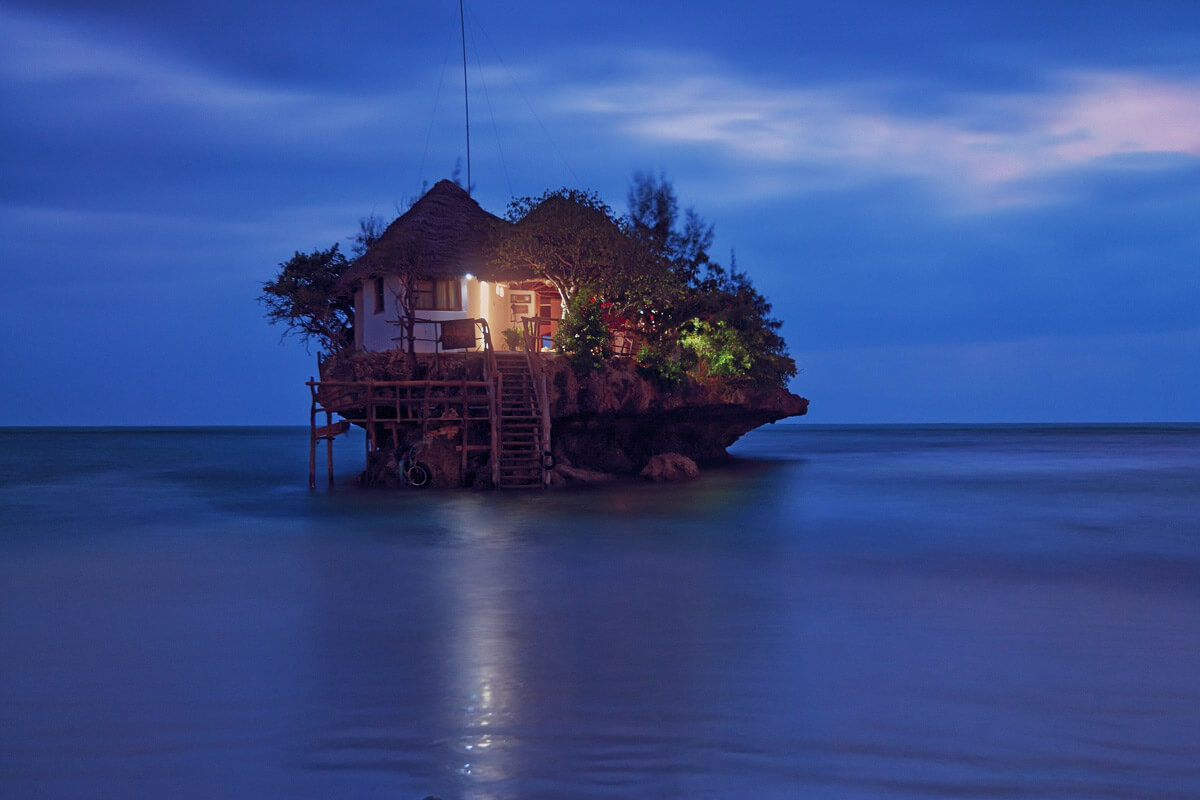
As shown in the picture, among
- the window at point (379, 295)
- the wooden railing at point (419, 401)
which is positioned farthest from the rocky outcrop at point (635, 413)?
the window at point (379, 295)

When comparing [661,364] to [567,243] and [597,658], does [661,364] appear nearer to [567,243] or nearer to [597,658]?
[567,243]

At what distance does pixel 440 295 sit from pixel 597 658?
17925 mm

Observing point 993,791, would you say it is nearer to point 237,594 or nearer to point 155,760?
point 155,760

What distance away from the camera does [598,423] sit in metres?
25.5

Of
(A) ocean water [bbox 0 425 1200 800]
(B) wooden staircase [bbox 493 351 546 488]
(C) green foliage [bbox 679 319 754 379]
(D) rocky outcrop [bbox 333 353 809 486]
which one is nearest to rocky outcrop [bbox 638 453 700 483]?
(D) rocky outcrop [bbox 333 353 809 486]

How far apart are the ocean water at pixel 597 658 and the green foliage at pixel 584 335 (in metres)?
6.64

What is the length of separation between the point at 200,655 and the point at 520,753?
3.91 m

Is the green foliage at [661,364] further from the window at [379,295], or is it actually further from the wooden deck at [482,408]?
the window at [379,295]

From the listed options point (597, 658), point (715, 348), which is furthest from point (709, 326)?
point (597, 658)

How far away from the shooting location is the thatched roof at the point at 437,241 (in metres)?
23.7

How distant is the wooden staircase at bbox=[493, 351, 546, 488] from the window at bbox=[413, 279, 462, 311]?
3.10 metres

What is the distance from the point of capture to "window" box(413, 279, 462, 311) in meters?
24.2

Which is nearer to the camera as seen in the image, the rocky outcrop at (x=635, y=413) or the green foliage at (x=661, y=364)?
the rocky outcrop at (x=635, y=413)

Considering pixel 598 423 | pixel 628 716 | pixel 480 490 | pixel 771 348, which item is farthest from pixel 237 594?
pixel 771 348
